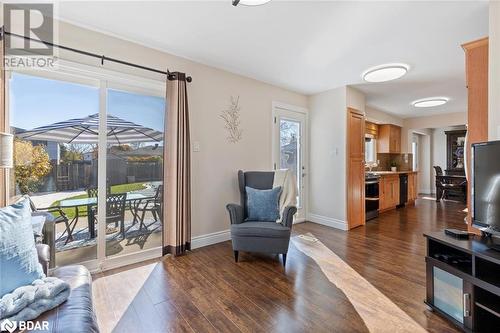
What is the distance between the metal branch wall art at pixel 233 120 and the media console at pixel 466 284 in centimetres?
263

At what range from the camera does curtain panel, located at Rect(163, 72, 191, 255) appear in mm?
2855

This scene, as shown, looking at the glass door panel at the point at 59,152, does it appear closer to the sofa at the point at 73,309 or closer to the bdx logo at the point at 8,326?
the sofa at the point at 73,309

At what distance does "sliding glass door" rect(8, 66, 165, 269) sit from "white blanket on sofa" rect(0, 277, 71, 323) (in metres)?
0.82

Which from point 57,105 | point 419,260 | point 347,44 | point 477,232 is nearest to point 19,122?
point 57,105

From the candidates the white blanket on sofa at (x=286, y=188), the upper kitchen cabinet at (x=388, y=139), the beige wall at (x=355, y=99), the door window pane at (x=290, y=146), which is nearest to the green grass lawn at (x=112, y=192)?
the white blanket on sofa at (x=286, y=188)

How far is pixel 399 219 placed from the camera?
4824mm

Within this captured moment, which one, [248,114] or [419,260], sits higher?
[248,114]

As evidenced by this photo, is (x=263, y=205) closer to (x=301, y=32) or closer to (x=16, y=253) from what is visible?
(x=301, y=32)

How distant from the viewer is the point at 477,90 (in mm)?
2055

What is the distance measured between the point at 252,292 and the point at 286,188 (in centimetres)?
139

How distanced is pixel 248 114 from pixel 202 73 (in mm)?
943

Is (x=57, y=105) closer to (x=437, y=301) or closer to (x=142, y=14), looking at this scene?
(x=142, y=14)

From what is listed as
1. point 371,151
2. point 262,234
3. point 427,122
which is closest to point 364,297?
point 262,234

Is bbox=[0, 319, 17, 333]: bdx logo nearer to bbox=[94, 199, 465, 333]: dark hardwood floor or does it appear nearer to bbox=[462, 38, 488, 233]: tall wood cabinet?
bbox=[94, 199, 465, 333]: dark hardwood floor
